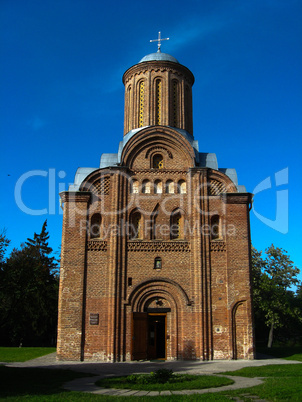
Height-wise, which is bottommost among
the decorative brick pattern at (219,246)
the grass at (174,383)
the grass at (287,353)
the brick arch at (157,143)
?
the grass at (287,353)

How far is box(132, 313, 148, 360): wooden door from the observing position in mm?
18703

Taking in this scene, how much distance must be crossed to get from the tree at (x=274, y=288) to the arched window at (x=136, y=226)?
1613 centimetres

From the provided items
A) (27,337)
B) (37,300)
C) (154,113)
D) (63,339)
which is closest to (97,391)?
(63,339)

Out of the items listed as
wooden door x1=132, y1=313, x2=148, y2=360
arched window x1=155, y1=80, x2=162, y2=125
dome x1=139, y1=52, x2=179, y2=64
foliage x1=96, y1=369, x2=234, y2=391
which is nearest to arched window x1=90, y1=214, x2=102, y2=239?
wooden door x1=132, y1=313, x2=148, y2=360

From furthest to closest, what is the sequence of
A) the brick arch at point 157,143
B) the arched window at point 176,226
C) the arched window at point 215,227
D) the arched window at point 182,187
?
the brick arch at point 157,143, the arched window at point 182,187, the arched window at point 176,226, the arched window at point 215,227

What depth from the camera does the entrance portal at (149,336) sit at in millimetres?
18797

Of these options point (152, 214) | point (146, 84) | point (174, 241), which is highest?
point (146, 84)

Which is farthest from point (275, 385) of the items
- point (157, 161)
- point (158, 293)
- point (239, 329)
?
point (157, 161)

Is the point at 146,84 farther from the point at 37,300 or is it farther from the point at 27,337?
the point at 27,337

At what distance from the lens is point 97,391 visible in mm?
10625

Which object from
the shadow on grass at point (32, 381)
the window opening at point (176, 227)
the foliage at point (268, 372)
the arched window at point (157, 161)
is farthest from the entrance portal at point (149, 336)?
the arched window at point (157, 161)

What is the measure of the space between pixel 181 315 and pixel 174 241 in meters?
3.43

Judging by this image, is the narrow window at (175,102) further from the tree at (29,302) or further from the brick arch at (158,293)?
the tree at (29,302)

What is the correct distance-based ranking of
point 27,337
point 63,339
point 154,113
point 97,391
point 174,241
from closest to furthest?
point 97,391 → point 63,339 → point 174,241 → point 154,113 → point 27,337
